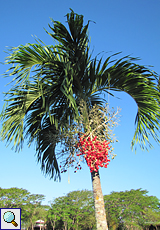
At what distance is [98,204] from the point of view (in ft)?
11.4

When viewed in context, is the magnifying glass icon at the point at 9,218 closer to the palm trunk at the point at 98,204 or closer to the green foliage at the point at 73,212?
the palm trunk at the point at 98,204

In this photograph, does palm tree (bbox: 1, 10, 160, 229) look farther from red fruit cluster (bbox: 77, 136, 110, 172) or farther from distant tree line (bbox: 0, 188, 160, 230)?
distant tree line (bbox: 0, 188, 160, 230)

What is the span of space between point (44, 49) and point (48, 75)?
0.56 meters

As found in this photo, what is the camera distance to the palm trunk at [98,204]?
131 inches

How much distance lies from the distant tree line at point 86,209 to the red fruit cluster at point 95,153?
29124 millimetres

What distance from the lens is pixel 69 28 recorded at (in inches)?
154

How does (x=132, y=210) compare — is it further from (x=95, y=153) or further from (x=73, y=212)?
(x=95, y=153)

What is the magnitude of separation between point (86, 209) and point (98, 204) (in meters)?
33.4

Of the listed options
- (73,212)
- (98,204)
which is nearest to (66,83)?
(98,204)

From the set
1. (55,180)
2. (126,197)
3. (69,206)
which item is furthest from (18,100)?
(69,206)

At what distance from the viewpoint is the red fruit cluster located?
346cm

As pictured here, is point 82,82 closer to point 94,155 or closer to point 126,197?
point 94,155

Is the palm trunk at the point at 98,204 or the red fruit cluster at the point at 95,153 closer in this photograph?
the palm trunk at the point at 98,204

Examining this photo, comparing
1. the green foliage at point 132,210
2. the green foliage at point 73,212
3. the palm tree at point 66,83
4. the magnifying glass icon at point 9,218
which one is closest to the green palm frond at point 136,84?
the palm tree at point 66,83
